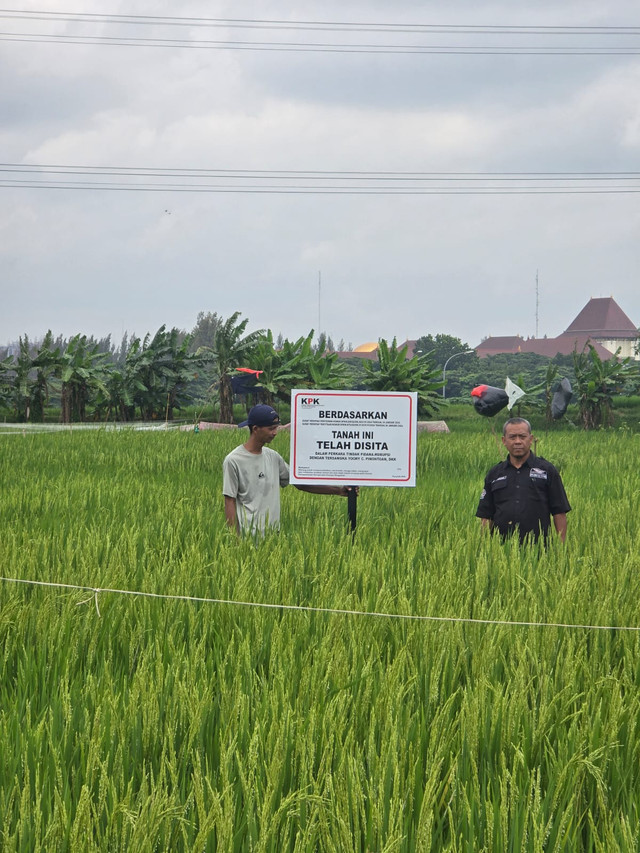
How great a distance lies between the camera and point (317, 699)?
2.30 m

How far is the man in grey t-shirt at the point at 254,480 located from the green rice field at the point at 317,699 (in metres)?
0.22

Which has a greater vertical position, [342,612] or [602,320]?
[602,320]

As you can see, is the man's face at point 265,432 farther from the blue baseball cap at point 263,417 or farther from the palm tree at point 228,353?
the palm tree at point 228,353

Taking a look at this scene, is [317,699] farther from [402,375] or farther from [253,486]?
[402,375]

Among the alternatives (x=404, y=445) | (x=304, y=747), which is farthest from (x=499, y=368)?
(x=304, y=747)

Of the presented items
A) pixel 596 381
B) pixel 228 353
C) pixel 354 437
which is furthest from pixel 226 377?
pixel 354 437

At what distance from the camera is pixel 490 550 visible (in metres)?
4.36

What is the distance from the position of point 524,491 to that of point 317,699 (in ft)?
8.81

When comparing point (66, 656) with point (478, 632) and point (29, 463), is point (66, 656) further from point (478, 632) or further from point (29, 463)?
point (29, 463)

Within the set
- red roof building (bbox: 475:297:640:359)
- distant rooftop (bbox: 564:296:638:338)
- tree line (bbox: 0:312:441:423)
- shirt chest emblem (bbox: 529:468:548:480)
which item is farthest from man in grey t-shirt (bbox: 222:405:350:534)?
distant rooftop (bbox: 564:296:638:338)

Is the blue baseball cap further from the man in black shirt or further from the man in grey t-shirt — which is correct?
the man in black shirt

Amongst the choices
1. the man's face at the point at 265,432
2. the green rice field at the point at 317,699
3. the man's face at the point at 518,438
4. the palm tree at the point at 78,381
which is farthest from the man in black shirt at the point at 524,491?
the palm tree at the point at 78,381

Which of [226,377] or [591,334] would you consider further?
[591,334]

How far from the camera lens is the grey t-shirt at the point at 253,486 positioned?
4.86 metres
